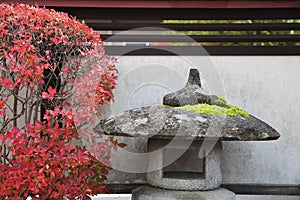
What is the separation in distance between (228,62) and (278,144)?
1.07m

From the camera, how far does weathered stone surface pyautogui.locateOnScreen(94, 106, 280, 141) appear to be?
11.9 feet

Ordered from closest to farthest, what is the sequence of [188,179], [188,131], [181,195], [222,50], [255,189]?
1. [188,131]
2. [181,195]
3. [188,179]
4. [255,189]
5. [222,50]

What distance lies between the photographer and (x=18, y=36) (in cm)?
381

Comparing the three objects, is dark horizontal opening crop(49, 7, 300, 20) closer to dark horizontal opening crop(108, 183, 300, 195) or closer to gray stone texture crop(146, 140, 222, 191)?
gray stone texture crop(146, 140, 222, 191)

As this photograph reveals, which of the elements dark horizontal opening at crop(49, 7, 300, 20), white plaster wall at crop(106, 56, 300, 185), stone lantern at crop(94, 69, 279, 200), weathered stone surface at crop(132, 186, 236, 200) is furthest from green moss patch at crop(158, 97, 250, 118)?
dark horizontal opening at crop(49, 7, 300, 20)

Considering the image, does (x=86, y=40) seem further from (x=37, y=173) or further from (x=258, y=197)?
(x=258, y=197)

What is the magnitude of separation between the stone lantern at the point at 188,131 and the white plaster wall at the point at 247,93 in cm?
80

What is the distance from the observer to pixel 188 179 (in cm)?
394

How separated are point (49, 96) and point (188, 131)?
1.18 m

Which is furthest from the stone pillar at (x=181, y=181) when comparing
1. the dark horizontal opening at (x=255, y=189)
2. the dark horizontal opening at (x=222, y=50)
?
the dark horizontal opening at (x=222, y=50)

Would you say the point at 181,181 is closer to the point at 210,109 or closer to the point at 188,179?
the point at 188,179

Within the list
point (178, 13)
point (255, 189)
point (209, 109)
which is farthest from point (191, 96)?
point (255, 189)

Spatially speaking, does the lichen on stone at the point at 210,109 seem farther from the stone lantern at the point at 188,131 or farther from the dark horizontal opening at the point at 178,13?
the dark horizontal opening at the point at 178,13

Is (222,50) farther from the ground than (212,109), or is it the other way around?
(222,50)
